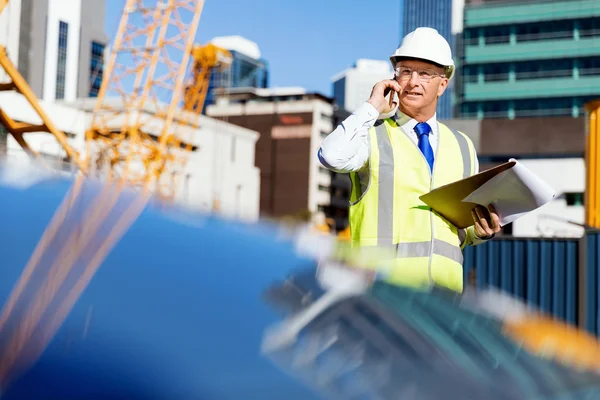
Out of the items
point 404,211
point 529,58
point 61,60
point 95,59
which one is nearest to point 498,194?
point 404,211

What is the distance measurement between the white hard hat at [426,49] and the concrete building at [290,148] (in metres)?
76.9

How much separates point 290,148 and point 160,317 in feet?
269

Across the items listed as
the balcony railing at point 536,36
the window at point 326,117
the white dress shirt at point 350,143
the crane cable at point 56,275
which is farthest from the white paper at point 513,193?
the window at point 326,117

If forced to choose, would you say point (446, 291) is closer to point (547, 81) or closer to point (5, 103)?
point (5, 103)

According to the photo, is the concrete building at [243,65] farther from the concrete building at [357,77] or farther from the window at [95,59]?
the window at [95,59]

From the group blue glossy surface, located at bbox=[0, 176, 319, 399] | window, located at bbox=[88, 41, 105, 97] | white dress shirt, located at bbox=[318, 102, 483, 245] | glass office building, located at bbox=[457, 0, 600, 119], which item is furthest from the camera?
window, located at bbox=[88, 41, 105, 97]

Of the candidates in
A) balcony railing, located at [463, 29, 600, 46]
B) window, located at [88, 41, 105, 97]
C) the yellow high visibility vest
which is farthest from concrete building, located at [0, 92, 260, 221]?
the yellow high visibility vest

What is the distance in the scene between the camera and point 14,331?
1165 mm

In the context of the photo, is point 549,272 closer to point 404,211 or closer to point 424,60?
point 424,60

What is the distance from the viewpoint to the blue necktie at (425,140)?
8.39 ft

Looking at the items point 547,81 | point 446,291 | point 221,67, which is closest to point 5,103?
point 221,67

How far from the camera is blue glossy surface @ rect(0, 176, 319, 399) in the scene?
3.52 ft

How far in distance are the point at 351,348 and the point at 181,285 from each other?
0.73 ft

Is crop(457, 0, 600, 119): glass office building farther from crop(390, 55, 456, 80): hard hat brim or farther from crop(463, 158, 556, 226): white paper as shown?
crop(463, 158, 556, 226): white paper
